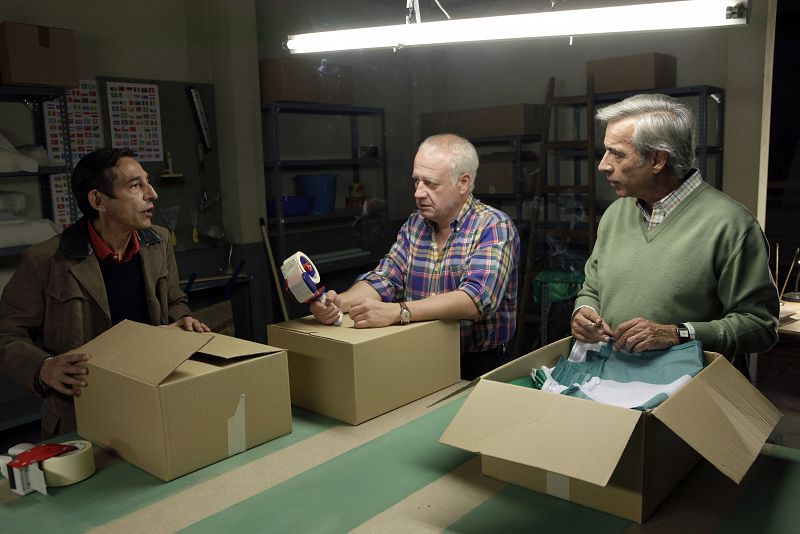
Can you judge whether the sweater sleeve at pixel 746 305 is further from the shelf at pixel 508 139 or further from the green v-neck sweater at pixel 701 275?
the shelf at pixel 508 139

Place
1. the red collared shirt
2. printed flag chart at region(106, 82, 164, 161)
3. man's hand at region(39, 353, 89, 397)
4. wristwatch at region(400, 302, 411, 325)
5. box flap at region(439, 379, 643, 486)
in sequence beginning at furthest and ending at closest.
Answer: printed flag chart at region(106, 82, 164, 161) < the red collared shirt < wristwatch at region(400, 302, 411, 325) < man's hand at region(39, 353, 89, 397) < box flap at region(439, 379, 643, 486)

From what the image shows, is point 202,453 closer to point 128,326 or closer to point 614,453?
point 128,326

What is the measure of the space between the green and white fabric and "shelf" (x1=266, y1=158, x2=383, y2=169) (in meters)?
3.47

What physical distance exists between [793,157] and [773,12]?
2.47 ft

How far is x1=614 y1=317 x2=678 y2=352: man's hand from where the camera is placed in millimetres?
1489

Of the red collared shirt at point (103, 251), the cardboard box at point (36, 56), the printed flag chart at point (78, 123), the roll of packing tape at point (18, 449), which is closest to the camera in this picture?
the roll of packing tape at point (18, 449)

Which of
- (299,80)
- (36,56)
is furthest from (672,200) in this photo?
(299,80)

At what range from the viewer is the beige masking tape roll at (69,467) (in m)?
1.35

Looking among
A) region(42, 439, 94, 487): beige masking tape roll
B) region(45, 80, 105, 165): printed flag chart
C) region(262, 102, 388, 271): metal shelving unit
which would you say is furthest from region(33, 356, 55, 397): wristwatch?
region(262, 102, 388, 271): metal shelving unit

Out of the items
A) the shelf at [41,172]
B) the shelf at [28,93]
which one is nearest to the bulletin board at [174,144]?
the shelf at [28,93]

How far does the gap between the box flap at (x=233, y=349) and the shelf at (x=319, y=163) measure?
10.4 ft

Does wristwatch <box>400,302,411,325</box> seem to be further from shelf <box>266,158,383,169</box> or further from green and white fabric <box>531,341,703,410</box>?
shelf <box>266,158,383,169</box>

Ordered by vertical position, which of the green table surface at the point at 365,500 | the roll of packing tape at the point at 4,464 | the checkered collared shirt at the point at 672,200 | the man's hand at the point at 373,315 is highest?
the checkered collared shirt at the point at 672,200

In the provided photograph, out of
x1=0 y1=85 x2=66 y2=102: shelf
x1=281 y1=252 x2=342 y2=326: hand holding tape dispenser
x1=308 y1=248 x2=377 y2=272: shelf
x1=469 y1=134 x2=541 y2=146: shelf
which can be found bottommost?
x1=308 y1=248 x2=377 y2=272: shelf
